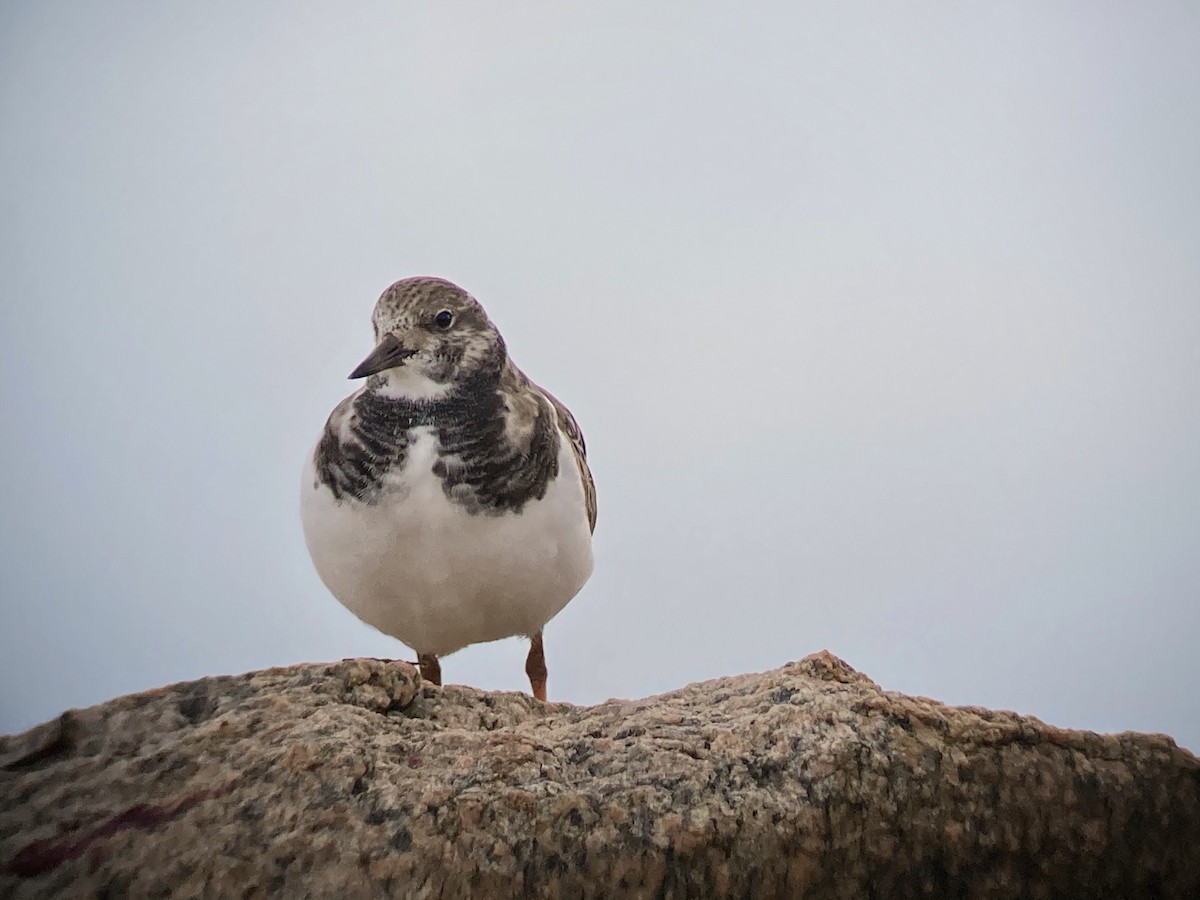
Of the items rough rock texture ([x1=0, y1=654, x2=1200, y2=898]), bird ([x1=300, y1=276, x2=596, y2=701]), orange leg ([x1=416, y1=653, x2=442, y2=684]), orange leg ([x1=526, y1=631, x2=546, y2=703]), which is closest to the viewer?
rough rock texture ([x1=0, y1=654, x2=1200, y2=898])

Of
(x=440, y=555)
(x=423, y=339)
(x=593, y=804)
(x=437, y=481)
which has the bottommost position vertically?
(x=593, y=804)

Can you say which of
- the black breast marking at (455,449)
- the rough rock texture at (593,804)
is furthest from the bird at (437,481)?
the rough rock texture at (593,804)

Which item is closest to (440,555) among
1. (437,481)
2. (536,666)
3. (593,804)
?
(437,481)

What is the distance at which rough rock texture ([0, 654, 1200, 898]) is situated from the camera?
1602mm

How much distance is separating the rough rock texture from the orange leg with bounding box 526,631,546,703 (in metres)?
1.27

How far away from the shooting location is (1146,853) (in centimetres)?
183

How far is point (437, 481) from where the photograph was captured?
2.74m

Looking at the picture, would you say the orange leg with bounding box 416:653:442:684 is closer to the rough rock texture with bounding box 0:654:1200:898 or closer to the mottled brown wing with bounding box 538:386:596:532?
the mottled brown wing with bounding box 538:386:596:532

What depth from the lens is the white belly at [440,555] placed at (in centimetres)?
275

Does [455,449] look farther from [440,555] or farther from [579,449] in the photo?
[579,449]

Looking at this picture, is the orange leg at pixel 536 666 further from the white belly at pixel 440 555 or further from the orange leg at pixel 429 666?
the orange leg at pixel 429 666

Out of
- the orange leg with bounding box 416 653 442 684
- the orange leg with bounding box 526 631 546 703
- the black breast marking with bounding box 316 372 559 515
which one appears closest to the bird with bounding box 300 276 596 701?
the black breast marking with bounding box 316 372 559 515

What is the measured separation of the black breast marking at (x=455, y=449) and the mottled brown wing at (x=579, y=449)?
0.34m

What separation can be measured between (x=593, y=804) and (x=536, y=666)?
1.60m
